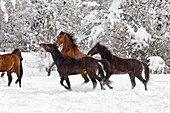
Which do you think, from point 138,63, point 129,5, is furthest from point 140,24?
point 138,63

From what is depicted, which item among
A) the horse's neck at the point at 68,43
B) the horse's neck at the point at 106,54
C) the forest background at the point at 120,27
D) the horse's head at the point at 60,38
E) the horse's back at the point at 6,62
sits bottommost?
the horse's back at the point at 6,62

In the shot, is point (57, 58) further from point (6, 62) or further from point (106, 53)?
point (6, 62)

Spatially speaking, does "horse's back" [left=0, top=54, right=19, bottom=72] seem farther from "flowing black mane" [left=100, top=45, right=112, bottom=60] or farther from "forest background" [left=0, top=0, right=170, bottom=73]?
"forest background" [left=0, top=0, right=170, bottom=73]

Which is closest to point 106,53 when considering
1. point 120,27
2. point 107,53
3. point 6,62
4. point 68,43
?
point 107,53

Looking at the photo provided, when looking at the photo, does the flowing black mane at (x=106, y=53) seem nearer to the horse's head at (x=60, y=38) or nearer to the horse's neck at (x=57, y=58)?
the horse's neck at (x=57, y=58)

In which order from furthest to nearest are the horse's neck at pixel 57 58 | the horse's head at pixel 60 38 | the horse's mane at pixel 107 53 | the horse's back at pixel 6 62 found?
the horse's head at pixel 60 38 → the horse's back at pixel 6 62 → the horse's mane at pixel 107 53 → the horse's neck at pixel 57 58

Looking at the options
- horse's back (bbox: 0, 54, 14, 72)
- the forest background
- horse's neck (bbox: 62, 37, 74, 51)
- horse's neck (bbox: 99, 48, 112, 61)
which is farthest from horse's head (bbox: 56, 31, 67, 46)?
the forest background

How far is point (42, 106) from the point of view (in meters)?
4.53

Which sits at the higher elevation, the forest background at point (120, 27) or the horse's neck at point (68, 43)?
the forest background at point (120, 27)

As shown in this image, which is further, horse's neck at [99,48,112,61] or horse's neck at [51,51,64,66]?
horse's neck at [99,48,112,61]

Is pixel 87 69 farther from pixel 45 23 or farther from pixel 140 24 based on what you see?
pixel 45 23

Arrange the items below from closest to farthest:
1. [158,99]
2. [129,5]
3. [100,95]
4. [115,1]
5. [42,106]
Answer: [42,106]
[158,99]
[100,95]
[115,1]
[129,5]

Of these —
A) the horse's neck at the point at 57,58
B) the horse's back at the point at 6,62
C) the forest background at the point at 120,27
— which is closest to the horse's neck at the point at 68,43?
the horse's neck at the point at 57,58

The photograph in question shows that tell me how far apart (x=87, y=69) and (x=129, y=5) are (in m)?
9.75
